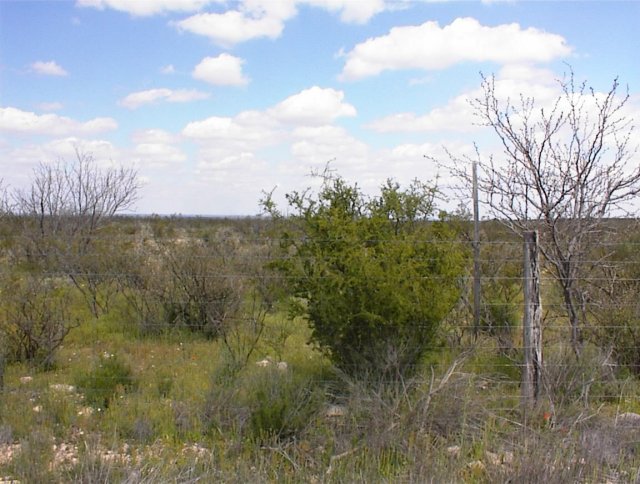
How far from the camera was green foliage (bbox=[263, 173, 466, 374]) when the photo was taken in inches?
235

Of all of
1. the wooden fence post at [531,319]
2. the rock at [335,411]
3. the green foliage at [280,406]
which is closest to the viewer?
the green foliage at [280,406]

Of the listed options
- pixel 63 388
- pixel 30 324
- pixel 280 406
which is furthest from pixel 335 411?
pixel 30 324

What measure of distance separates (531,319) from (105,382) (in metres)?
4.07

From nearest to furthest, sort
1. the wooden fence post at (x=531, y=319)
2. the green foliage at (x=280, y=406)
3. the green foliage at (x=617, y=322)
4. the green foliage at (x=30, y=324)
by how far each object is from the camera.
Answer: the green foliage at (x=280, y=406) → the wooden fence post at (x=531, y=319) → the green foliage at (x=617, y=322) → the green foliage at (x=30, y=324)

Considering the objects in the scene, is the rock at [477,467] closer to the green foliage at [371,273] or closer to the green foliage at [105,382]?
the green foliage at [371,273]

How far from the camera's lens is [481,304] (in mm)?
8023

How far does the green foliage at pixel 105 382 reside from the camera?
19.9ft

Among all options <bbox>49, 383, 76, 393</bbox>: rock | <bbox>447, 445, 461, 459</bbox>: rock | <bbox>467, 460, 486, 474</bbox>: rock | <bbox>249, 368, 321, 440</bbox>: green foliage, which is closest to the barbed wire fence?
<bbox>49, 383, 76, 393</bbox>: rock

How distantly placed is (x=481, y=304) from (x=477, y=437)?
10.6 ft

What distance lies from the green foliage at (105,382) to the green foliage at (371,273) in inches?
74.2

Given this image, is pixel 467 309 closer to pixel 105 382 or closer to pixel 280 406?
pixel 280 406

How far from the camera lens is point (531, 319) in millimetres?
5680

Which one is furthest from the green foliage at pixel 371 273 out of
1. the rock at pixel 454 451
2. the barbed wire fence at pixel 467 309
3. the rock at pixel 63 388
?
the rock at pixel 63 388

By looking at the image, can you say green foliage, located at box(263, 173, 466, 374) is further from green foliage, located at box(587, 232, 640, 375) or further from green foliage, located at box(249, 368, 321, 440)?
green foliage, located at box(587, 232, 640, 375)
